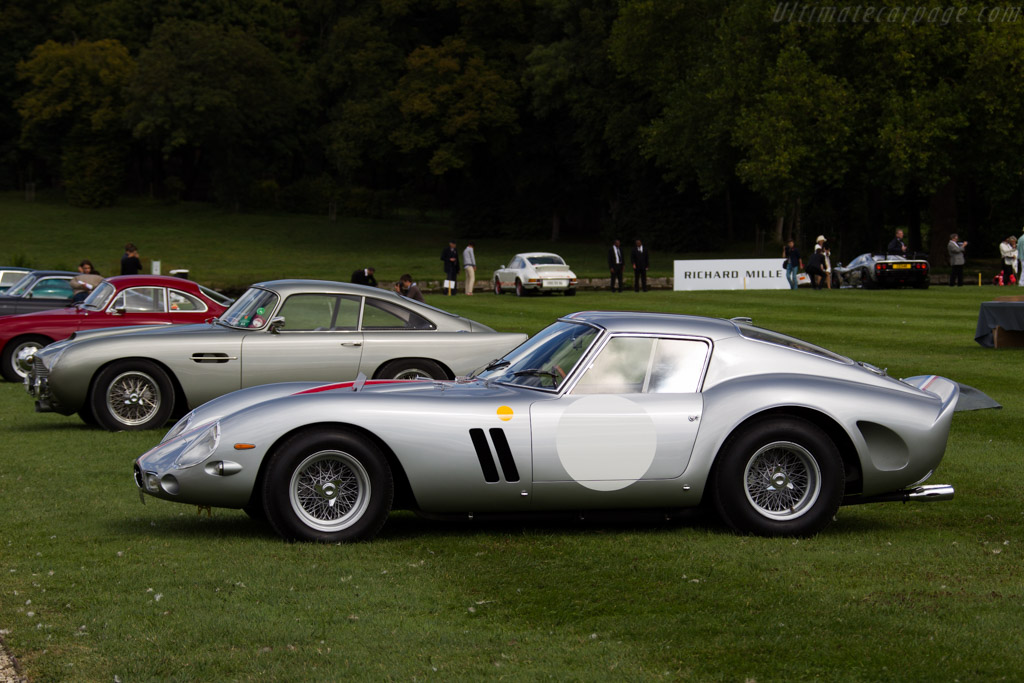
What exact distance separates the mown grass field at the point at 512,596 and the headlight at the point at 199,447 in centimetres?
49

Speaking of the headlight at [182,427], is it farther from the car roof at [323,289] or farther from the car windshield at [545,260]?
→ the car windshield at [545,260]

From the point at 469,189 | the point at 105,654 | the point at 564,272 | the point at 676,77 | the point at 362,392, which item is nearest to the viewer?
the point at 105,654

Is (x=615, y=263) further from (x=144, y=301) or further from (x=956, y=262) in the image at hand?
(x=144, y=301)

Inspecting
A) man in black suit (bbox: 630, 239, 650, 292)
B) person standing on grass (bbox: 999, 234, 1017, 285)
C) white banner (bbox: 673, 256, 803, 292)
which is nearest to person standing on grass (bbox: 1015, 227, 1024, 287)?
person standing on grass (bbox: 999, 234, 1017, 285)

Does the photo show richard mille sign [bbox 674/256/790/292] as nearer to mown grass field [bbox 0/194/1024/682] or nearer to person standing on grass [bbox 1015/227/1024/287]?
person standing on grass [bbox 1015/227/1024/287]

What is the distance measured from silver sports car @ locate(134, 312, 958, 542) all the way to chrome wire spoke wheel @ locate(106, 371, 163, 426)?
543 centimetres

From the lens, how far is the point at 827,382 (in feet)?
25.0

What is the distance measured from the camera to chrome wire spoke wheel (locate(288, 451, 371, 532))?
23.3ft

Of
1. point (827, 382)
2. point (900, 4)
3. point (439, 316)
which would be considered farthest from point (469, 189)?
point (827, 382)

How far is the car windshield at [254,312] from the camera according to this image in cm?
1319

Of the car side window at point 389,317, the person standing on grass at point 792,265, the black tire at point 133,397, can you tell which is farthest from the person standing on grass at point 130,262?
the person standing on grass at point 792,265

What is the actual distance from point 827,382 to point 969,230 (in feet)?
203


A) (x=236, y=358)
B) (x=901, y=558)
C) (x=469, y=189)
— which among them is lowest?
(x=901, y=558)

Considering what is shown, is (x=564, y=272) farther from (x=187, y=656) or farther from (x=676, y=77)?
(x=187, y=656)
